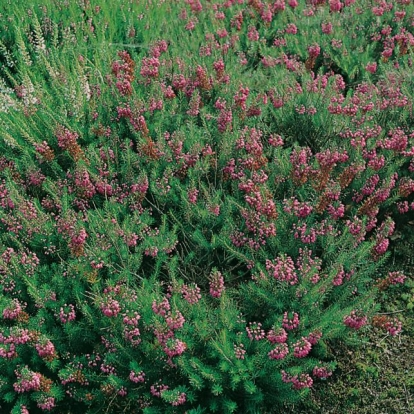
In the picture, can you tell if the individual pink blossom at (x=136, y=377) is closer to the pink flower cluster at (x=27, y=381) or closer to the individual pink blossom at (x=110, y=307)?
the individual pink blossom at (x=110, y=307)

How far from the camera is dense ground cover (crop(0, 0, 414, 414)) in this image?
2.77 m

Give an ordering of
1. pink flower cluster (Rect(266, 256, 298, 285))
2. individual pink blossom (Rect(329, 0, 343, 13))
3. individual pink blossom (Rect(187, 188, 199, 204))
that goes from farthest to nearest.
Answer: individual pink blossom (Rect(329, 0, 343, 13)) < individual pink blossom (Rect(187, 188, 199, 204)) < pink flower cluster (Rect(266, 256, 298, 285))

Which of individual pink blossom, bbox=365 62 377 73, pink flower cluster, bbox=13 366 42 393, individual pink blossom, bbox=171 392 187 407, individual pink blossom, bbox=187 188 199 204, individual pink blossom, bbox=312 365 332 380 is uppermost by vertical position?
individual pink blossom, bbox=365 62 377 73

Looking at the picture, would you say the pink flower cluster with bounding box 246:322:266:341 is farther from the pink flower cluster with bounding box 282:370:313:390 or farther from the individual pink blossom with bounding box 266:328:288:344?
the pink flower cluster with bounding box 282:370:313:390

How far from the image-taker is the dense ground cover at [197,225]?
2771 millimetres

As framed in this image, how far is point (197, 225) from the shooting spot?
3361mm

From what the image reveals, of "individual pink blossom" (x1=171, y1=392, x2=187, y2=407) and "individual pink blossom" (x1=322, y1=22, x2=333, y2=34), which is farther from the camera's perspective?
"individual pink blossom" (x1=322, y1=22, x2=333, y2=34)

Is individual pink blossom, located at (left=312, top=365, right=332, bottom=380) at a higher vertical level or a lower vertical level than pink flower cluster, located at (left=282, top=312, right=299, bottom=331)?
lower

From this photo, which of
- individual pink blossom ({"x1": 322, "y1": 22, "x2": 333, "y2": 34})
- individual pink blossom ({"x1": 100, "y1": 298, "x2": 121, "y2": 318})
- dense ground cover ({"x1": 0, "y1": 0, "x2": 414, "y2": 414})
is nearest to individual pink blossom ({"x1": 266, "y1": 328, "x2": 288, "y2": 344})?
dense ground cover ({"x1": 0, "y1": 0, "x2": 414, "y2": 414})

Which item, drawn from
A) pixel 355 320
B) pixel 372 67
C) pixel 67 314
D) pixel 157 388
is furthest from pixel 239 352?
pixel 372 67

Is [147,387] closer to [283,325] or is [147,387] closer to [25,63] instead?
[283,325]

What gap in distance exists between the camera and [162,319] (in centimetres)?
278

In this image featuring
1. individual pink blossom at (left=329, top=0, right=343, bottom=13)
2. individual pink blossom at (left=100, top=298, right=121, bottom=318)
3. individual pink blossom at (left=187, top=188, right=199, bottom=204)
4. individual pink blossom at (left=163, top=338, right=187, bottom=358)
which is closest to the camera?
individual pink blossom at (left=163, top=338, right=187, bottom=358)

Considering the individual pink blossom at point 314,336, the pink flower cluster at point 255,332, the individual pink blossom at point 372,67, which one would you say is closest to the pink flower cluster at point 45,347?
the pink flower cluster at point 255,332
